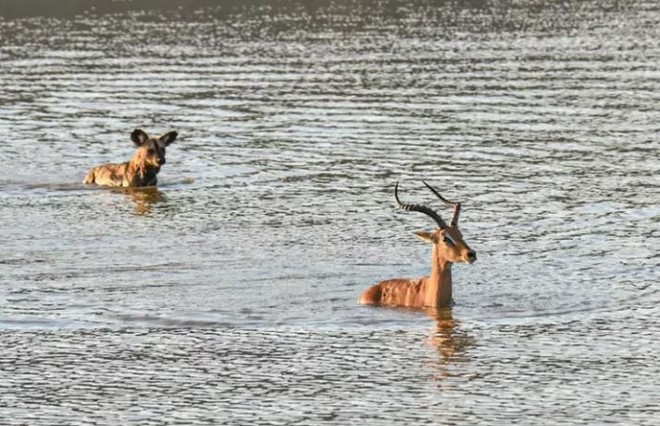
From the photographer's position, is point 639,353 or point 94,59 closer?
point 639,353

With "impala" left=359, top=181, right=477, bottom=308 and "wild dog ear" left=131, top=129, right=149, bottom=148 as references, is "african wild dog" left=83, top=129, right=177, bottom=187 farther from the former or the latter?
"impala" left=359, top=181, right=477, bottom=308

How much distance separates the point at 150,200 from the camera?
1257 inches

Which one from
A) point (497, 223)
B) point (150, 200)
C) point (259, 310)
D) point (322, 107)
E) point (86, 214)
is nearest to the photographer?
point (259, 310)

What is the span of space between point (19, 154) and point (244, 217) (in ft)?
25.2

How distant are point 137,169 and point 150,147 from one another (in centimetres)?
44

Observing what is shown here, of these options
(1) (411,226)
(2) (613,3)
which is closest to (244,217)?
(1) (411,226)

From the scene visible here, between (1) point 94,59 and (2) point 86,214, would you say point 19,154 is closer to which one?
(2) point 86,214

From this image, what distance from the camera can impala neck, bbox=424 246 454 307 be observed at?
75.5ft

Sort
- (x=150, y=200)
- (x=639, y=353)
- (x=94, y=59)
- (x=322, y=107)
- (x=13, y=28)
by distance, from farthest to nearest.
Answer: (x=13, y=28) → (x=94, y=59) → (x=322, y=107) → (x=150, y=200) → (x=639, y=353)

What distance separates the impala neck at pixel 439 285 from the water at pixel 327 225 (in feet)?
1.20

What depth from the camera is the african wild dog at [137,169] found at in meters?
33.1

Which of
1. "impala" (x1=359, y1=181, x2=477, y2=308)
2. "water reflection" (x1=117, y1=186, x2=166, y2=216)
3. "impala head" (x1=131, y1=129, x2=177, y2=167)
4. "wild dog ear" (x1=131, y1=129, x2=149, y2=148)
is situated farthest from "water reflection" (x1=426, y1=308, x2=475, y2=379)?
"wild dog ear" (x1=131, y1=129, x2=149, y2=148)

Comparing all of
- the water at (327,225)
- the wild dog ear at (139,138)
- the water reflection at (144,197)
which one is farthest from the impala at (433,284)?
the wild dog ear at (139,138)

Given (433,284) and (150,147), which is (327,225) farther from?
(150,147)
